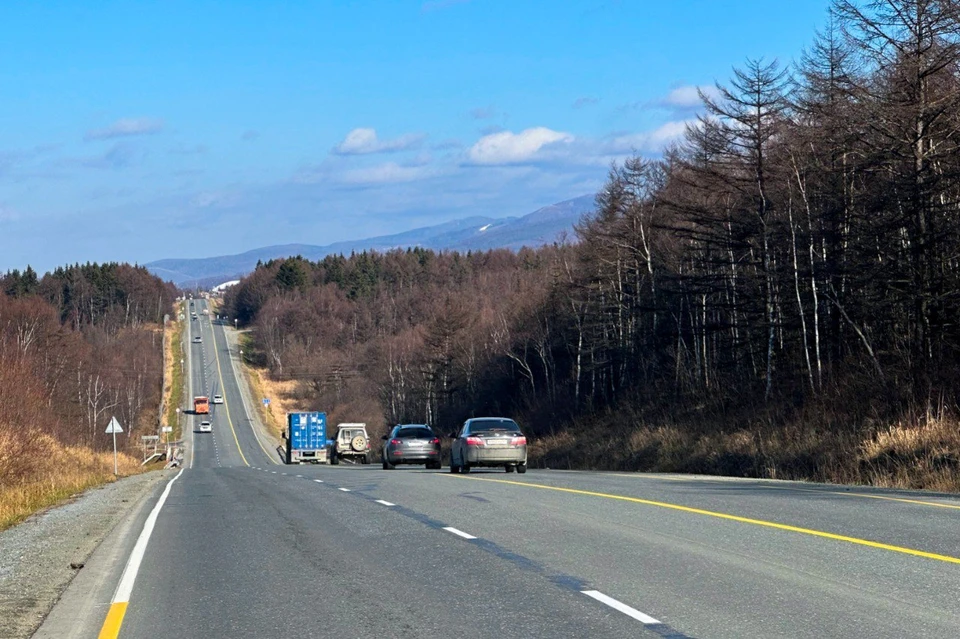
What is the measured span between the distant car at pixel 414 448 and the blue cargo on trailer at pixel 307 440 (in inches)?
1654

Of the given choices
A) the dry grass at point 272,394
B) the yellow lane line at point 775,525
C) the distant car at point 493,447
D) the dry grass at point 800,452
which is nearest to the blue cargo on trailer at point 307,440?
the dry grass at point 800,452

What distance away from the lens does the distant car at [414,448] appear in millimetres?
37062

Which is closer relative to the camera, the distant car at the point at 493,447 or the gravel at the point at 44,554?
the gravel at the point at 44,554

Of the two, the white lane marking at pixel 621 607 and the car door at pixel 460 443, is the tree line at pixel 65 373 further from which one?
the white lane marking at pixel 621 607

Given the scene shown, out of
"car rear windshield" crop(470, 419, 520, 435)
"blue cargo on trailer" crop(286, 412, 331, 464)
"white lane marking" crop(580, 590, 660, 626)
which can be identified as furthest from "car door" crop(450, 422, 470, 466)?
"blue cargo on trailer" crop(286, 412, 331, 464)

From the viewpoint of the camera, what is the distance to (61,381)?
90.7 m

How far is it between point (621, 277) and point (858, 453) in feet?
143

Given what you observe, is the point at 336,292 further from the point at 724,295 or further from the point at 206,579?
Result: the point at 206,579

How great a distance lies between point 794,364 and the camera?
4350 centimetres

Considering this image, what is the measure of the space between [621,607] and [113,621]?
4142mm

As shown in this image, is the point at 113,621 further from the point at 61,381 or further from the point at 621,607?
the point at 61,381

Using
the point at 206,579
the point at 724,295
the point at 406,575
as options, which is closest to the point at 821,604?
the point at 406,575

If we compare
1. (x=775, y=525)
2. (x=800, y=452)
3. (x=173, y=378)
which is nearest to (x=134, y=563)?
(x=775, y=525)

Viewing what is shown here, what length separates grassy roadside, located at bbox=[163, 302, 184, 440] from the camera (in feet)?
436
